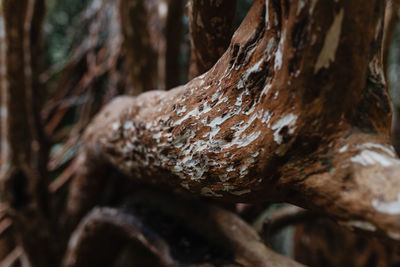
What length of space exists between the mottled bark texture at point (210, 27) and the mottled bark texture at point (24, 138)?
82 centimetres

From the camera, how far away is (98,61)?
209 centimetres

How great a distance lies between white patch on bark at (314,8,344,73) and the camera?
33 centimetres

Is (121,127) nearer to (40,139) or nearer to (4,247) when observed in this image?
(40,139)

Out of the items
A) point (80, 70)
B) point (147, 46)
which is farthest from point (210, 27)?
point (80, 70)

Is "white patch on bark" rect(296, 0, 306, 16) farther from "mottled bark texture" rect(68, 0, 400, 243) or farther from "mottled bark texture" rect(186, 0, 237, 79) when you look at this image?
"mottled bark texture" rect(186, 0, 237, 79)

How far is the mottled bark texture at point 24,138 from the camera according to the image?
1087 millimetres

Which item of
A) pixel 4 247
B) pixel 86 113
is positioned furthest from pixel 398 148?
pixel 4 247

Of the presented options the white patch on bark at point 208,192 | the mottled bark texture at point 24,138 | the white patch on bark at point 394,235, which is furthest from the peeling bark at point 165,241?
the white patch on bark at point 394,235

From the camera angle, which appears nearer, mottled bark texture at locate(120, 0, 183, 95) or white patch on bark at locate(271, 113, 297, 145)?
white patch on bark at locate(271, 113, 297, 145)

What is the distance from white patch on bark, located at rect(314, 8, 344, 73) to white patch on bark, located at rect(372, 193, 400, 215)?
169 millimetres

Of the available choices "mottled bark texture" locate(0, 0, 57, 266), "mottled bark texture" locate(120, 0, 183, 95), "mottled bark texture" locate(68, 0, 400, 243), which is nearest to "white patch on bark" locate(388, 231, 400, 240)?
"mottled bark texture" locate(68, 0, 400, 243)

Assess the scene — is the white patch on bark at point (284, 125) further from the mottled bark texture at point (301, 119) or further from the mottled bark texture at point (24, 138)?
the mottled bark texture at point (24, 138)

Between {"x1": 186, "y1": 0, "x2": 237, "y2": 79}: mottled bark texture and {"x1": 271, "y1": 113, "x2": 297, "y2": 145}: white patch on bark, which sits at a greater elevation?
{"x1": 186, "y1": 0, "x2": 237, "y2": 79}: mottled bark texture

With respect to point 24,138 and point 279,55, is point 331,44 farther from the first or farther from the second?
point 24,138
